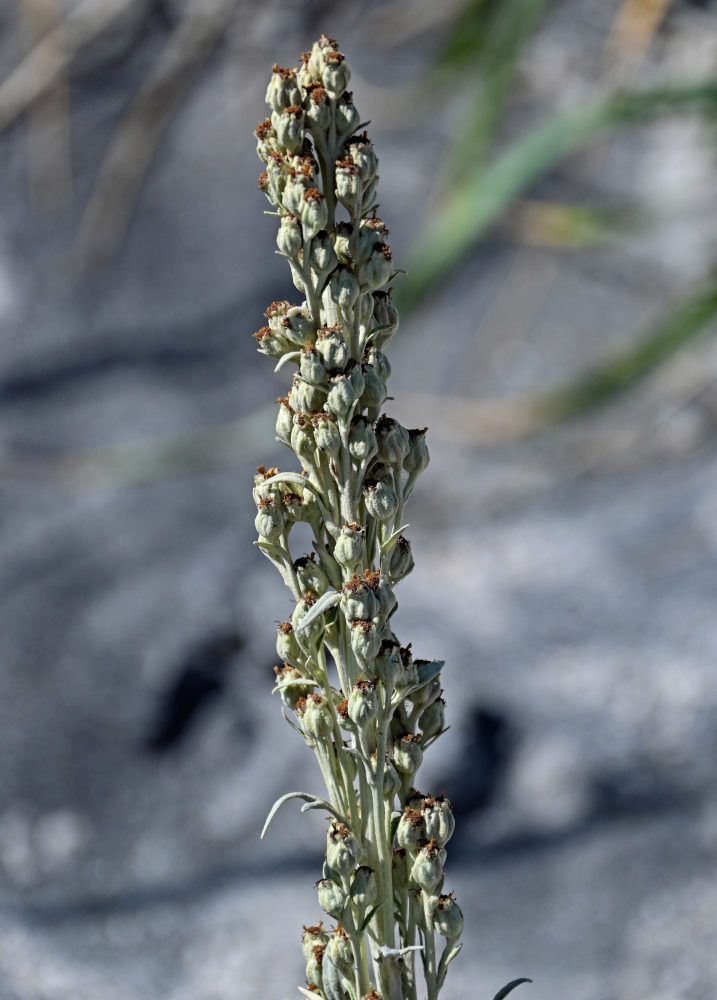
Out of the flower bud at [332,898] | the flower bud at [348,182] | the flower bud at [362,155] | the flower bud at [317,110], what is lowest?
the flower bud at [332,898]

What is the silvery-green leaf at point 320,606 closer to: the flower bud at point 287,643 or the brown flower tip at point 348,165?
the flower bud at point 287,643

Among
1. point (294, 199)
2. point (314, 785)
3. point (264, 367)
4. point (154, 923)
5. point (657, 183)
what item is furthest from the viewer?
point (657, 183)

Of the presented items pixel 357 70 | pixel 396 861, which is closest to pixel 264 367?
pixel 357 70

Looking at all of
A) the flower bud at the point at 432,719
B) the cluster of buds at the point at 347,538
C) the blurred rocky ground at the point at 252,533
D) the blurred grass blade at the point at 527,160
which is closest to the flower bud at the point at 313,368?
the cluster of buds at the point at 347,538

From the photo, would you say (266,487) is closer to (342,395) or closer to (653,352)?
(342,395)

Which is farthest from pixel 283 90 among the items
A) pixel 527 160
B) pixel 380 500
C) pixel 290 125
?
pixel 527 160

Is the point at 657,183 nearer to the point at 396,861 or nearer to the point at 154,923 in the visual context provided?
the point at 154,923
